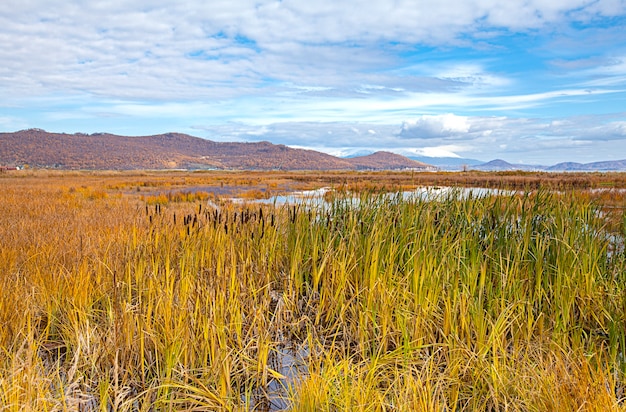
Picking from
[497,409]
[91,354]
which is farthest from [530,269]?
[91,354]

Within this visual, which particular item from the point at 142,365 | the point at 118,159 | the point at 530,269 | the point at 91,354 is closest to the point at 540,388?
the point at 530,269

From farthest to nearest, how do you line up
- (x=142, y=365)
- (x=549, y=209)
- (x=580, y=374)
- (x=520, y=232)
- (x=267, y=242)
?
(x=549, y=209), (x=520, y=232), (x=267, y=242), (x=142, y=365), (x=580, y=374)

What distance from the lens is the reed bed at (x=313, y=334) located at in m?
3.50

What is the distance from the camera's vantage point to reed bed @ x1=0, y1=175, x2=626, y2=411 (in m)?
3.50

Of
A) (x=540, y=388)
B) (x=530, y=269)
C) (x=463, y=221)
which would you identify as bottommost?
(x=540, y=388)

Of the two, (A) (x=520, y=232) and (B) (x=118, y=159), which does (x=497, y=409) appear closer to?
(A) (x=520, y=232)

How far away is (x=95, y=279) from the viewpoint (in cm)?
585

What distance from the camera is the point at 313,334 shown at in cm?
514

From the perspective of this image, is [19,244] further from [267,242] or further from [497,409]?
[497,409]

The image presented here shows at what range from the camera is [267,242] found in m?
6.61

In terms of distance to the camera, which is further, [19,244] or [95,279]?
[19,244]

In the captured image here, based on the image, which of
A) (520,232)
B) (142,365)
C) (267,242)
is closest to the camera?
(142,365)

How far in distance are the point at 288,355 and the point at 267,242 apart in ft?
7.03

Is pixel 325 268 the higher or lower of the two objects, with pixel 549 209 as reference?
lower
